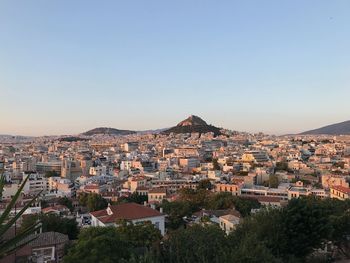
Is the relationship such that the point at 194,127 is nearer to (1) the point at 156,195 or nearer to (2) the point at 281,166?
(2) the point at 281,166

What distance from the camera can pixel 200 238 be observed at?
12.1m

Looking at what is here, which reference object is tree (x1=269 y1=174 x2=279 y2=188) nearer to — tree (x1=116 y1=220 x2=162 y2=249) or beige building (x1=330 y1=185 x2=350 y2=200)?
beige building (x1=330 y1=185 x2=350 y2=200)

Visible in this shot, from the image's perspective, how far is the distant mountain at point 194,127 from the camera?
16712cm

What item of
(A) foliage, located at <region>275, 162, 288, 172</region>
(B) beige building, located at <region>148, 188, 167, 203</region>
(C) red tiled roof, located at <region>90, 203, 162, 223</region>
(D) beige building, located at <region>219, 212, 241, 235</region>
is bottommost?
(B) beige building, located at <region>148, 188, 167, 203</region>

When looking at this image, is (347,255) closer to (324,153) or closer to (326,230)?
(326,230)

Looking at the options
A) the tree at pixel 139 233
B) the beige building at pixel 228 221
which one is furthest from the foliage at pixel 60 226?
the beige building at pixel 228 221

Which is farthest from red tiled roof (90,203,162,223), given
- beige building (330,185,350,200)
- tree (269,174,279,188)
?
tree (269,174,279,188)

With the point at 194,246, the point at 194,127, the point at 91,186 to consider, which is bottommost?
the point at 91,186

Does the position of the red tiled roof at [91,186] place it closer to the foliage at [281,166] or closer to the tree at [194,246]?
the foliage at [281,166]

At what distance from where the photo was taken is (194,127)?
17312 cm

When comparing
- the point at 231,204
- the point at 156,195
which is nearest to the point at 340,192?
the point at 231,204

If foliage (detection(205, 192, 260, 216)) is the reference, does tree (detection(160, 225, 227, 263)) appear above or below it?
above

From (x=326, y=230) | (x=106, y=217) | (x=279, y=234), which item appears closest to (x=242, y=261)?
(x=279, y=234)

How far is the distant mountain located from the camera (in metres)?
167
